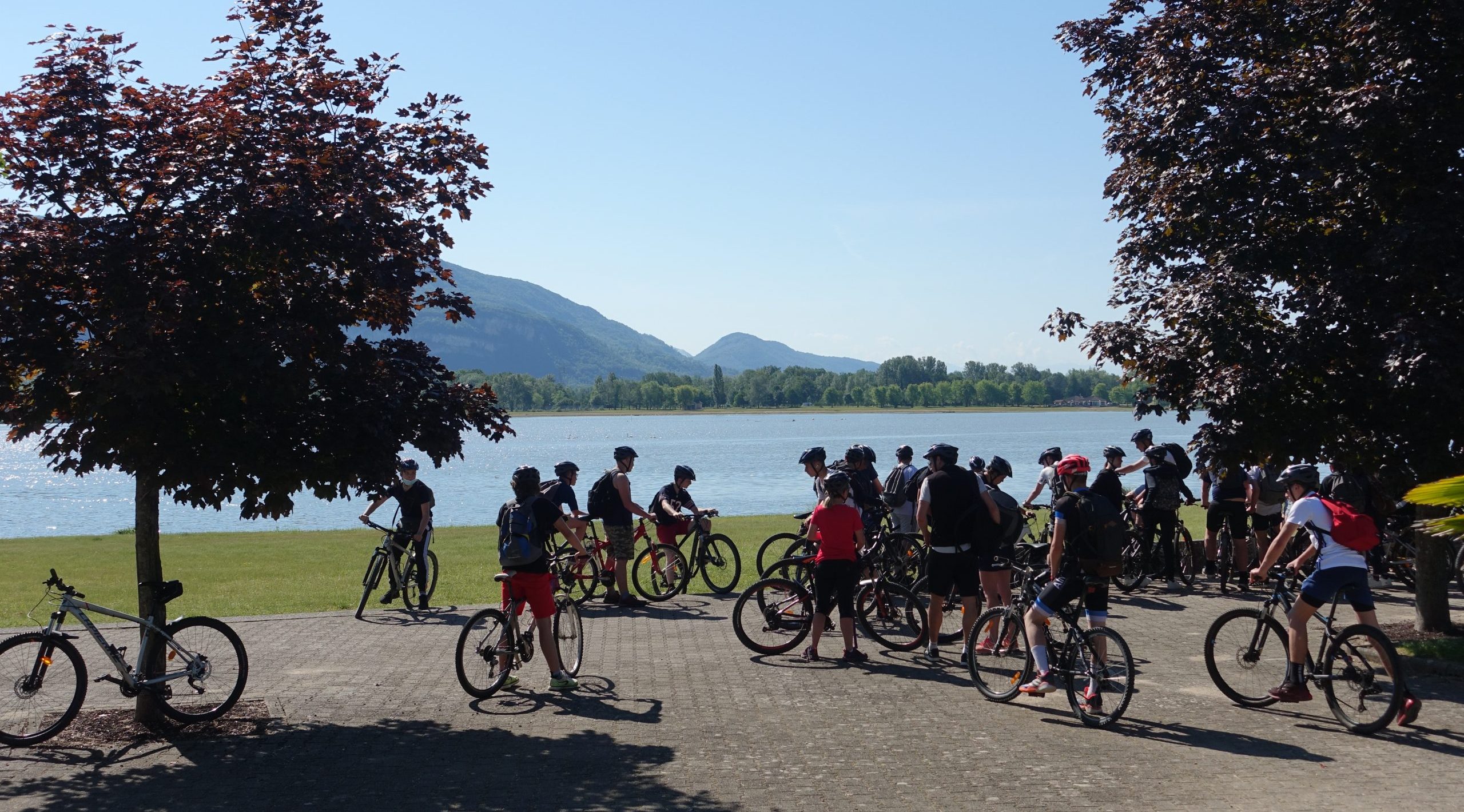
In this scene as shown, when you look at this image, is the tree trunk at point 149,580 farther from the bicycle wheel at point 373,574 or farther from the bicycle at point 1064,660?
the bicycle at point 1064,660

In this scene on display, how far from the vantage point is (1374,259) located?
30.3ft

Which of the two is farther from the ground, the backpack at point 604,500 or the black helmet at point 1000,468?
the black helmet at point 1000,468

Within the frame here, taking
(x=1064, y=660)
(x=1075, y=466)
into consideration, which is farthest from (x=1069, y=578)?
(x=1075, y=466)

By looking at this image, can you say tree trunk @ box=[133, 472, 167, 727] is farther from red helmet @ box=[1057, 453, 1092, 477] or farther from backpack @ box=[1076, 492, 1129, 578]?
backpack @ box=[1076, 492, 1129, 578]

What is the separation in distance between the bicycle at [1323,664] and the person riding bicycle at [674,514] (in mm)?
7120

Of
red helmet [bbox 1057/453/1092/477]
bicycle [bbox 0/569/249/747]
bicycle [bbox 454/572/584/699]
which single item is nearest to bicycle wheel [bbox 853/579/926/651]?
red helmet [bbox 1057/453/1092/477]

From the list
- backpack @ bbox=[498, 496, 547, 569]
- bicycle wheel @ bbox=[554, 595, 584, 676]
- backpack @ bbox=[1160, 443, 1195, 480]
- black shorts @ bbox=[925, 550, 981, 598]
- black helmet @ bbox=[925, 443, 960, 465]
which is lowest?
bicycle wheel @ bbox=[554, 595, 584, 676]

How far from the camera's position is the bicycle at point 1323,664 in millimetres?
7648

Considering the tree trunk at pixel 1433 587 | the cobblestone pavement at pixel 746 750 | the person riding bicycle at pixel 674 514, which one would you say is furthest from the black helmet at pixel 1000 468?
the person riding bicycle at pixel 674 514

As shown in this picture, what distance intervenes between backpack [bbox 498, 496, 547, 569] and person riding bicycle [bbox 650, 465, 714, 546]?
5.61 m

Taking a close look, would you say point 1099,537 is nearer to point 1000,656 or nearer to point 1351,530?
point 1000,656

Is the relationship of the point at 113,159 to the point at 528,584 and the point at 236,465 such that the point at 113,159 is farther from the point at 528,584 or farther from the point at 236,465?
the point at 528,584

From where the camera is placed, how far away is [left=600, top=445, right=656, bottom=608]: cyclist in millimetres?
13805

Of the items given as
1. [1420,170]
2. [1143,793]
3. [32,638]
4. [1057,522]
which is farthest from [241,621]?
[1420,170]
